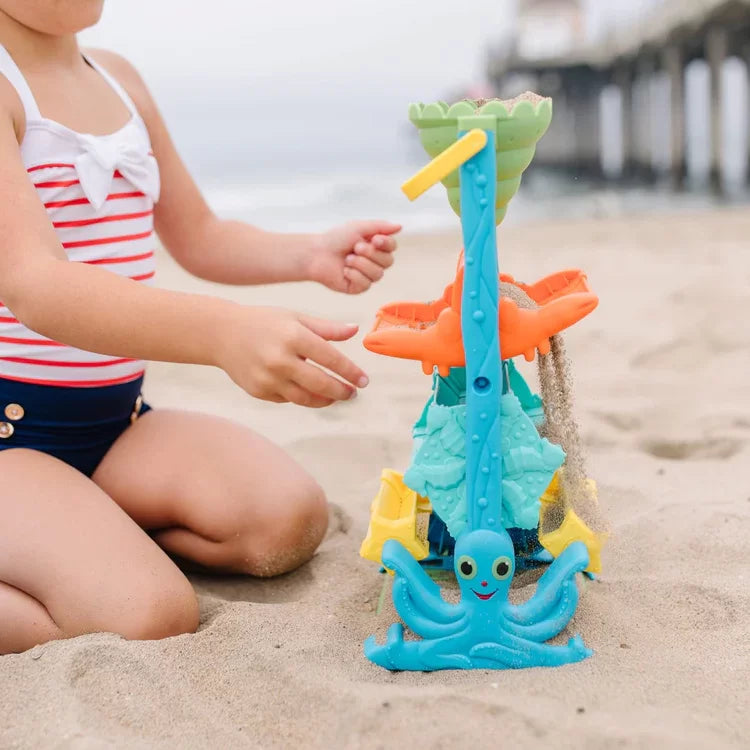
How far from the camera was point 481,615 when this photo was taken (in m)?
1.19

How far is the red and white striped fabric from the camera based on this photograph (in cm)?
148

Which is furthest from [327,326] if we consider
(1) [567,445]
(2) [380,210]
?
(2) [380,210]

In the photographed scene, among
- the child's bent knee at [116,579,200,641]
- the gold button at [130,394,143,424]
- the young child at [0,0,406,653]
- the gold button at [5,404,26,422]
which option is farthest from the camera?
the gold button at [130,394,143,424]

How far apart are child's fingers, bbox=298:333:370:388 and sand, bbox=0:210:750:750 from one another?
38 cm

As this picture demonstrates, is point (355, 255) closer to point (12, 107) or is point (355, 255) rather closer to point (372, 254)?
point (372, 254)

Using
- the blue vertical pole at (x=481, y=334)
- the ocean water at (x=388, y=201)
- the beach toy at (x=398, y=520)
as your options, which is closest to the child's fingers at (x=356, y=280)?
the beach toy at (x=398, y=520)

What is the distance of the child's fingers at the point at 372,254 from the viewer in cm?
165

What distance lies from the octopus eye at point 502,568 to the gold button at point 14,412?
0.85 metres

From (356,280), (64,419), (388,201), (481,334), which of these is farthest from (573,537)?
(388,201)

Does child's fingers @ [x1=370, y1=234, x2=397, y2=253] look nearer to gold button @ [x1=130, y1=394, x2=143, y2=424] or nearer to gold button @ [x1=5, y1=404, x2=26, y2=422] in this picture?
gold button @ [x1=130, y1=394, x2=143, y2=424]

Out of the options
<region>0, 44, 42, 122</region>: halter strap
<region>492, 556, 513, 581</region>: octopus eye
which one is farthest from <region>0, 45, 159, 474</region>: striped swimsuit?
<region>492, 556, 513, 581</region>: octopus eye

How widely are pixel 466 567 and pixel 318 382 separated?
32cm

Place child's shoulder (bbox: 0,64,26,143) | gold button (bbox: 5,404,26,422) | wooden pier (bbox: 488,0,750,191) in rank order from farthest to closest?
1. wooden pier (bbox: 488,0,750,191)
2. gold button (bbox: 5,404,26,422)
3. child's shoulder (bbox: 0,64,26,143)

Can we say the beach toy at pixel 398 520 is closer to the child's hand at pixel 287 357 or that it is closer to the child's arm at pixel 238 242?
the child's hand at pixel 287 357
